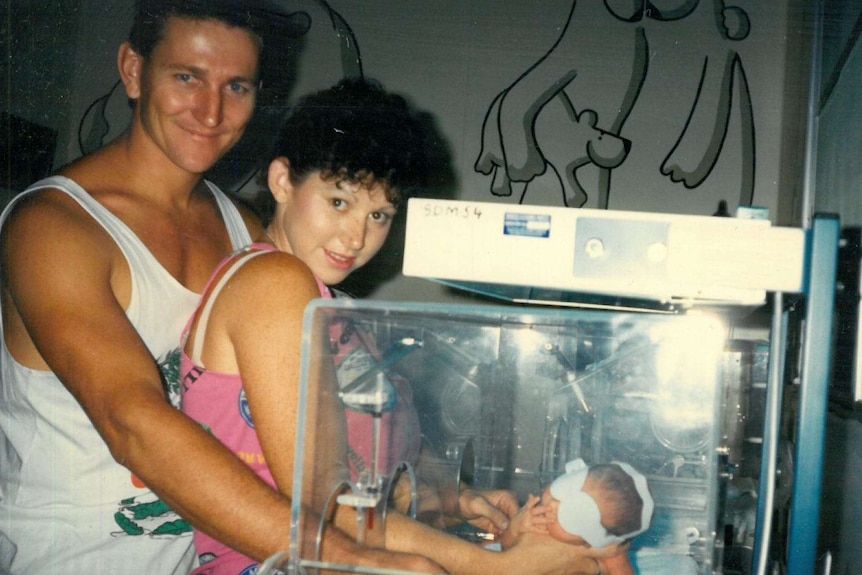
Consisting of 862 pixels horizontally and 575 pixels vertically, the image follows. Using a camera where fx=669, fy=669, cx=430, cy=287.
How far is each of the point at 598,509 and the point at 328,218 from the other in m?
0.65

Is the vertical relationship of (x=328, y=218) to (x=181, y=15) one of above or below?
below

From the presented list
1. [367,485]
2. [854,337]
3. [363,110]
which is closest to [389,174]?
[363,110]

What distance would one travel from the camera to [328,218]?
1.13 metres

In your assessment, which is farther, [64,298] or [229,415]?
[64,298]

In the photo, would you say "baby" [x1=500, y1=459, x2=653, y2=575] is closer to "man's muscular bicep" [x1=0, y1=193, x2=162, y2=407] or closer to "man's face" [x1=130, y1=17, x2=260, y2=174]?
"man's muscular bicep" [x1=0, y1=193, x2=162, y2=407]

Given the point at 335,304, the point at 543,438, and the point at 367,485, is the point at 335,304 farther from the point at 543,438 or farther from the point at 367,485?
the point at 543,438

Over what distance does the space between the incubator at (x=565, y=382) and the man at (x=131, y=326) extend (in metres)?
0.18

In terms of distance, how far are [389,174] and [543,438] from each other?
494 mm

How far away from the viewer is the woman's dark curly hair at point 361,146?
109 cm

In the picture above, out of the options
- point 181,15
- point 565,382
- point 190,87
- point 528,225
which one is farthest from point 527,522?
point 181,15

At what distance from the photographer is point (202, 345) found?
0.90 meters

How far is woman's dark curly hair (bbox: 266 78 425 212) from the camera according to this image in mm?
1089

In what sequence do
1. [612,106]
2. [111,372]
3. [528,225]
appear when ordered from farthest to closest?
[612,106]
[111,372]
[528,225]

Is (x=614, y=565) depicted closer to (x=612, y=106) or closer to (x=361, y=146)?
(x=361, y=146)
